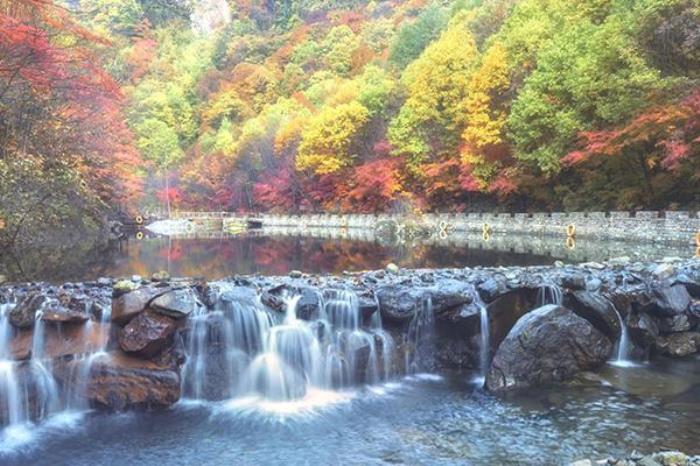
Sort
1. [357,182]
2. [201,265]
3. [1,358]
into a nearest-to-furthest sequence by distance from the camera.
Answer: [1,358] → [201,265] → [357,182]

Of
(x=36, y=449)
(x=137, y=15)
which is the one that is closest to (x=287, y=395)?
(x=36, y=449)

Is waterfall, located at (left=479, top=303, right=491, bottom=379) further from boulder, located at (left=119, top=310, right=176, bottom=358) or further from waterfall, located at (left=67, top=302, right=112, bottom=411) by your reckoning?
waterfall, located at (left=67, top=302, right=112, bottom=411)

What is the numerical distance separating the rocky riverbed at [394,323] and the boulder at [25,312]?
0.01 m

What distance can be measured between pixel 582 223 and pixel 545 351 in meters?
21.9

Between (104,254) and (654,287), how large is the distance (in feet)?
64.7

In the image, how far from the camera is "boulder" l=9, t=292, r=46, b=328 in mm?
8352

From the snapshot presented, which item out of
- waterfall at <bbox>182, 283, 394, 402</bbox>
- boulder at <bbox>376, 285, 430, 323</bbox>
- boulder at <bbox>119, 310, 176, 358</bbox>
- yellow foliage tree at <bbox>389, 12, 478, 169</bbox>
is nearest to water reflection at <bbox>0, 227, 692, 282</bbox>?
boulder at <bbox>376, 285, 430, 323</bbox>

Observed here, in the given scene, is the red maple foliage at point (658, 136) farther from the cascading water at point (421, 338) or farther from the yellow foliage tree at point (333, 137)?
the yellow foliage tree at point (333, 137)

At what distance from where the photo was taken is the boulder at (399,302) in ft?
32.7

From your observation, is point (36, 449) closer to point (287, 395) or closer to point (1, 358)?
point (1, 358)

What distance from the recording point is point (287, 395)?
344 inches

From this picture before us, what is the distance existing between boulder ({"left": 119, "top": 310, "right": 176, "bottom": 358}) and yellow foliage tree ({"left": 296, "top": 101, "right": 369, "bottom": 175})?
44.0m

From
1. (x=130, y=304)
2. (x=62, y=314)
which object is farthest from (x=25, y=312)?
(x=130, y=304)

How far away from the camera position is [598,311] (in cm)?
1036
